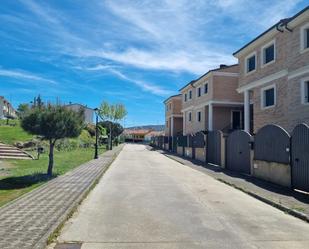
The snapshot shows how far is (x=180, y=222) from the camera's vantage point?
778cm

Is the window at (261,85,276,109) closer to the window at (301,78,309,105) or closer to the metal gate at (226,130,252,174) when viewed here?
the window at (301,78,309,105)

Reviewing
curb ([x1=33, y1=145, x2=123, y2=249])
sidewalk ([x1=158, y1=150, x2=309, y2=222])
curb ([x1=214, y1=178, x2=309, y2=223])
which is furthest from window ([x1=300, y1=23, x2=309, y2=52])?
curb ([x1=33, y1=145, x2=123, y2=249])

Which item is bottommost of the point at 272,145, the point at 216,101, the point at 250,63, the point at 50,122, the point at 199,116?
the point at 272,145

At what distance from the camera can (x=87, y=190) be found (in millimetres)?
12055

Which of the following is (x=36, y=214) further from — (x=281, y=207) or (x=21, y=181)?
(x=21, y=181)

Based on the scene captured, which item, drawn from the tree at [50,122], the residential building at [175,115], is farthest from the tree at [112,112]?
the tree at [50,122]

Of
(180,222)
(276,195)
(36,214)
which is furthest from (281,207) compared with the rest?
(36,214)

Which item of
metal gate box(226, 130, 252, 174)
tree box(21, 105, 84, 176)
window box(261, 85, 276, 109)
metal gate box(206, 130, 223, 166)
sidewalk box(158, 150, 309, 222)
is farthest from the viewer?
window box(261, 85, 276, 109)

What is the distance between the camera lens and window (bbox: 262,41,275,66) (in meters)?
23.1

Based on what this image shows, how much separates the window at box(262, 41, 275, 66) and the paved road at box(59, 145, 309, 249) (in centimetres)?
1351

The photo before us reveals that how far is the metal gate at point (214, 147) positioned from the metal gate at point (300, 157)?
9.90 meters

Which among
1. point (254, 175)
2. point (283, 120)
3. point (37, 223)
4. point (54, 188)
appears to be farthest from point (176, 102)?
point (37, 223)

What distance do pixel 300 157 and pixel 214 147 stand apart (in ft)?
40.7

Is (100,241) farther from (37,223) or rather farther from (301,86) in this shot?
(301,86)
